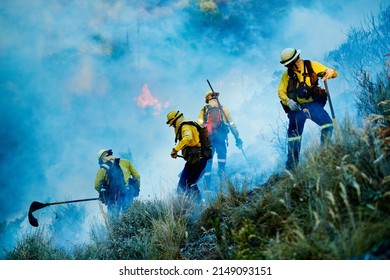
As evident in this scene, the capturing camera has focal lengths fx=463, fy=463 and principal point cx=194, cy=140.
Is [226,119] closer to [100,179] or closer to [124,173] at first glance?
[124,173]

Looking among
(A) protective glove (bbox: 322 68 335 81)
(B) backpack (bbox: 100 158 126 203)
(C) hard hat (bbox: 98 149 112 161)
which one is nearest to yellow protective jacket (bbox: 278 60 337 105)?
(A) protective glove (bbox: 322 68 335 81)

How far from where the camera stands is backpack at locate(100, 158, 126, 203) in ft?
27.6

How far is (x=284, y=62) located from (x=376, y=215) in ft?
10.3

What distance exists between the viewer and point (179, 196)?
22.2 ft

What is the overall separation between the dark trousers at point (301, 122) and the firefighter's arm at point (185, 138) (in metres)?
1.55

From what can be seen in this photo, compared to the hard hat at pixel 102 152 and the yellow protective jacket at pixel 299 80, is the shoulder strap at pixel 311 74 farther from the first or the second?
the hard hat at pixel 102 152

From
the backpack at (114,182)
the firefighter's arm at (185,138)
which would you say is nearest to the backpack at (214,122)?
the firefighter's arm at (185,138)

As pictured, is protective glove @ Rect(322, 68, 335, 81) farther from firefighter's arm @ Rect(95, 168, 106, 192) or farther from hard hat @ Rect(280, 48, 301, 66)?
firefighter's arm @ Rect(95, 168, 106, 192)

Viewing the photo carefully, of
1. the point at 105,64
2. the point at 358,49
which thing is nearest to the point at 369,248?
the point at 358,49

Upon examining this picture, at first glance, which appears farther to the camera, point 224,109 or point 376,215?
point 224,109

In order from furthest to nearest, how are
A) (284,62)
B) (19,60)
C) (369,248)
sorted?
(19,60) < (284,62) < (369,248)

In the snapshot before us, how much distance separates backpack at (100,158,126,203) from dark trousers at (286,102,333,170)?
130 inches

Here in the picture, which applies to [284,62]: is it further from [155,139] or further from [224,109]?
[155,139]

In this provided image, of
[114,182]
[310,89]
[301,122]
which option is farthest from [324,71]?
[114,182]
